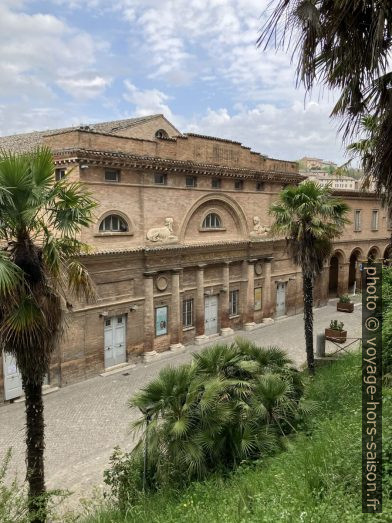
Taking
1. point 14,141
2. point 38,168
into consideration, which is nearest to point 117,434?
point 38,168

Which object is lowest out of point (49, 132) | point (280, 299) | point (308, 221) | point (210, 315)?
point (210, 315)

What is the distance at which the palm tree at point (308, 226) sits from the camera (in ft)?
55.1

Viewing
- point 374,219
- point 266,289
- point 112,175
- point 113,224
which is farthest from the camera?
point 374,219

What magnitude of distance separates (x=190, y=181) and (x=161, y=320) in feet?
21.9

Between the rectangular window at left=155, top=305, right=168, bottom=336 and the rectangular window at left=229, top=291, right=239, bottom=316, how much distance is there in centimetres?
504

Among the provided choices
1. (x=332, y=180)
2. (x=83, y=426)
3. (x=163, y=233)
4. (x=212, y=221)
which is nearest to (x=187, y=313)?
(x=163, y=233)

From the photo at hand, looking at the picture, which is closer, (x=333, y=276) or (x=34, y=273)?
(x=34, y=273)

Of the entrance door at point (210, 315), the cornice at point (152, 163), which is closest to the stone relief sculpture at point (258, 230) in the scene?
the cornice at point (152, 163)

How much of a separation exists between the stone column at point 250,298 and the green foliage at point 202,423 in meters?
15.7

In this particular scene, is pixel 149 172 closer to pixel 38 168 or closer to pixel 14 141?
pixel 14 141

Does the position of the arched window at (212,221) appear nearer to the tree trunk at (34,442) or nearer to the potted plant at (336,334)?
the potted plant at (336,334)

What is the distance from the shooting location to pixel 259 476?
698cm

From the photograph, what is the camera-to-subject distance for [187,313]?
892 inches

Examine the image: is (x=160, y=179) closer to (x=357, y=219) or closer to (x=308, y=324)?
(x=308, y=324)
